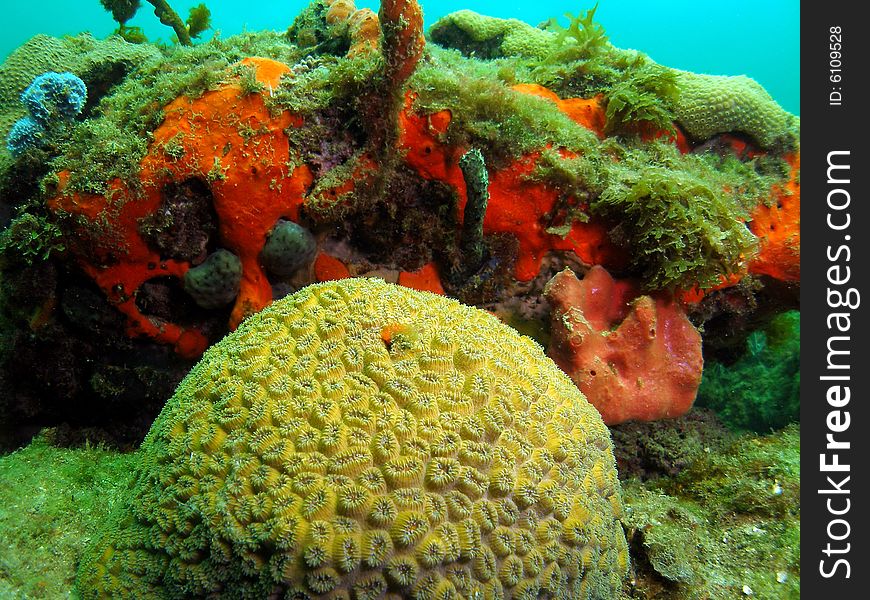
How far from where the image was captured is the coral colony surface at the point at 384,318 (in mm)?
1945

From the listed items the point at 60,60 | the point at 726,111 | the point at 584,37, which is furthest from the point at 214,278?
the point at 726,111

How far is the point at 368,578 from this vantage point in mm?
1757

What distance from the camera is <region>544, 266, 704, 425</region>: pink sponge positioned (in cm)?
364

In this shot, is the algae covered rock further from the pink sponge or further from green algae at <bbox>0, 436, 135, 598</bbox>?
green algae at <bbox>0, 436, 135, 598</bbox>

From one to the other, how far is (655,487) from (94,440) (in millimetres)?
4491

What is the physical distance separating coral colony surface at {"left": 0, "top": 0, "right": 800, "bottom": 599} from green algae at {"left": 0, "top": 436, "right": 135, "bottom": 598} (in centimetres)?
2

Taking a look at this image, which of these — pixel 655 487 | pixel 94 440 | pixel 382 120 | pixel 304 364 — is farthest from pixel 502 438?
pixel 94 440

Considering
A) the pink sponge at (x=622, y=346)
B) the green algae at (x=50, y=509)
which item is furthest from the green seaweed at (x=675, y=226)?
the green algae at (x=50, y=509)

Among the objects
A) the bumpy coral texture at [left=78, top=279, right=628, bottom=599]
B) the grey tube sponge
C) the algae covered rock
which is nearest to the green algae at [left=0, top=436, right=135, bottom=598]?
the bumpy coral texture at [left=78, top=279, right=628, bottom=599]

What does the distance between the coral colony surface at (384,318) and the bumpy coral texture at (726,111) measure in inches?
1.2

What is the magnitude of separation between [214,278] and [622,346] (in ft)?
10.7

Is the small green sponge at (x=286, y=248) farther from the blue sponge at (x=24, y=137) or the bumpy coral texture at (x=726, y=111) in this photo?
the bumpy coral texture at (x=726, y=111)
